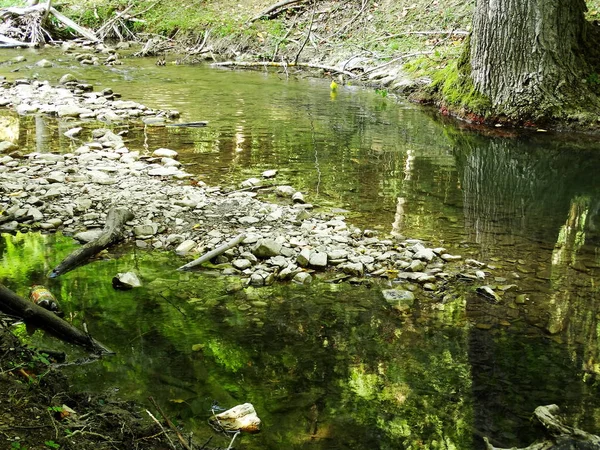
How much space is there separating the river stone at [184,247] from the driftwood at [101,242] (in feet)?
1.81

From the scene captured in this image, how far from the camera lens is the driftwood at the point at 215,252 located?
4.73 m

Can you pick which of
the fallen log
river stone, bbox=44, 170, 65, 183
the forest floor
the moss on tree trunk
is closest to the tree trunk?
the moss on tree trunk

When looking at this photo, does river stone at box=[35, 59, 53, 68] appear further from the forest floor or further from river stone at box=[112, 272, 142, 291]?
the forest floor

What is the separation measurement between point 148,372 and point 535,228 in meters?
3.95

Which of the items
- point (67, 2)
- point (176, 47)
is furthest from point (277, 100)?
point (67, 2)

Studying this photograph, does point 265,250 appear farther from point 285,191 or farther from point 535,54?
point 535,54

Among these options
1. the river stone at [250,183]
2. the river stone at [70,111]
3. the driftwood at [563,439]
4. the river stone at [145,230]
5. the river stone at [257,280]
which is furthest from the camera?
→ the river stone at [70,111]

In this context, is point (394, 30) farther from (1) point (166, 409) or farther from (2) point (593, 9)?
(1) point (166, 409)

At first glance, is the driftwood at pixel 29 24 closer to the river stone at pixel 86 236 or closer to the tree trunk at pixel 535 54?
the tree trunk at pixel 535 54

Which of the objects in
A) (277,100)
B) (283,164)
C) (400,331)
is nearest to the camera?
(400,331)

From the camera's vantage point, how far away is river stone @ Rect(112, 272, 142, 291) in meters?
4.38

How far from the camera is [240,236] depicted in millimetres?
5043

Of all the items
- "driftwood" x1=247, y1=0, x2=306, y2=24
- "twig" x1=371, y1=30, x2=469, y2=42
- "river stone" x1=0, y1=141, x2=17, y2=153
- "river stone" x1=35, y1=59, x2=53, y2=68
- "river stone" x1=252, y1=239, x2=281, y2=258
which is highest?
"driftwood" x1=247, y1=0, x2=306, y2=24

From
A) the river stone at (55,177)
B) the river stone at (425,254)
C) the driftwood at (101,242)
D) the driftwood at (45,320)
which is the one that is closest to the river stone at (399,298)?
the river stone at (425,254)
